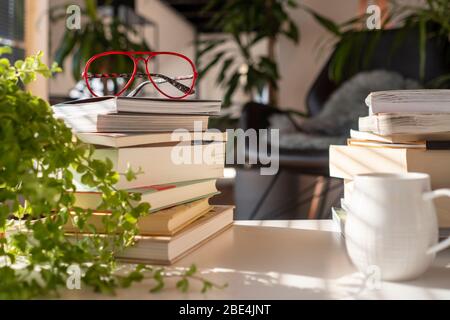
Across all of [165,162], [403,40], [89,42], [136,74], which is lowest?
[165,162]

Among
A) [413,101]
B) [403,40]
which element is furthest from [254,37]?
[413,101]

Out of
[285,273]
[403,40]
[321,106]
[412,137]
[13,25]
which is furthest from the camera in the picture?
[13,25]

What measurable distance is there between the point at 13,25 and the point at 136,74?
10.8 feet

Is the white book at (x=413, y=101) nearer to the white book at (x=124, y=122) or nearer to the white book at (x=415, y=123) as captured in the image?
the white book at (x=415, y=123)

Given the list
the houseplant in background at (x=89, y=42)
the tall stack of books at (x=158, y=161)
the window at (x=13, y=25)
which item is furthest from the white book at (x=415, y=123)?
the window at (x=13, y=25)

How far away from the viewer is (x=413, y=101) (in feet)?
2.08

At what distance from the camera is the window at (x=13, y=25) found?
11.6 ft

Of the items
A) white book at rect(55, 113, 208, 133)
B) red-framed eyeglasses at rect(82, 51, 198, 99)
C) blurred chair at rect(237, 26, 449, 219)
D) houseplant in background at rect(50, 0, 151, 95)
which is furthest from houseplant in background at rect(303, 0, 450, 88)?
white book at rect(55, 113, 208, 133)

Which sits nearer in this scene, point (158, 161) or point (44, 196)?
point (44, 196)

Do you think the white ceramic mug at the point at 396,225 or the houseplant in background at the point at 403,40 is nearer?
the white ceramic mug at the point at 396,225

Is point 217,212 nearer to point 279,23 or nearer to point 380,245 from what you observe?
point 380,245

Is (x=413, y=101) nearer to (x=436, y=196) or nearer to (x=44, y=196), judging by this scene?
(x=436, y=196)

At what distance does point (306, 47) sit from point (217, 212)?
2.82m

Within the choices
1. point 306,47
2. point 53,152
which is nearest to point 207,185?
point 53,152
